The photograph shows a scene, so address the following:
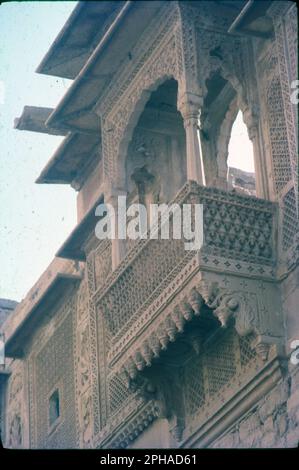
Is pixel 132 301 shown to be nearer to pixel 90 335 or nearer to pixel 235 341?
pixel 235 341

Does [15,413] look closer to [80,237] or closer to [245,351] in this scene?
[80,237]

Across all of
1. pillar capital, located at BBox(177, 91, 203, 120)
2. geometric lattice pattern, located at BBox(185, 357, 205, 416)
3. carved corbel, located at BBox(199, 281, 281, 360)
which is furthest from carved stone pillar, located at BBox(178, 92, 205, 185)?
geometric lattice pattern, located at BBox(185, 357, 205, 416)

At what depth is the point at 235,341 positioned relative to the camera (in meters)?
12.1

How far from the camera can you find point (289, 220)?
11727mm

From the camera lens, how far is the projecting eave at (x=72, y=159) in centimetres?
1488

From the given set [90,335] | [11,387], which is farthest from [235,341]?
[11,387]

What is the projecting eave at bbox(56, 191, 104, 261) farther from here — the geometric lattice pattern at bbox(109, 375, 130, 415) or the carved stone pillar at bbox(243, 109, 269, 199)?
the carved stone pillar at bbox(243, 109, 269, 199)

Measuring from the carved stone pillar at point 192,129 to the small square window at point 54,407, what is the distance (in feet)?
14.0

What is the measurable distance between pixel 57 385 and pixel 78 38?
3.30 metres

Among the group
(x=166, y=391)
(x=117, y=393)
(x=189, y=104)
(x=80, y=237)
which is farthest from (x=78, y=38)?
(x=166, y=391)

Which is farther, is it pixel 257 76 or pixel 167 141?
pixel 167 141

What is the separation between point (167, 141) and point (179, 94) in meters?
1.56

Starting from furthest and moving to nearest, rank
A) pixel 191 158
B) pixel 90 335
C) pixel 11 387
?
1. pixel 11 387
2. pixel 90 335
3. pixel 191 158

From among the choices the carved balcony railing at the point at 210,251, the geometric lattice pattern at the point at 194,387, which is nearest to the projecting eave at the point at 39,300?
the geometric lattice pattern at the point at 194,387
